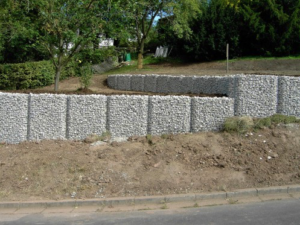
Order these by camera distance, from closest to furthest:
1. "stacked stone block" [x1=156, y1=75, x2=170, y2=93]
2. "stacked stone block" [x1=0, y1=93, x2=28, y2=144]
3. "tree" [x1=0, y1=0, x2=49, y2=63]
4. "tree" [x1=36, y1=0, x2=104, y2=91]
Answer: "stacked stone block" [x1=0, y1=93, x2=28, y2=144] → "tree" [x1=36, y1=0, x2=104, y2=91] → "tree" [x1=0, y1=0, x2=49, y2=63] → "stacked stone block" [x1=156, y1=75, x2=170, y2=93]

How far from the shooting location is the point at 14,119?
877cm

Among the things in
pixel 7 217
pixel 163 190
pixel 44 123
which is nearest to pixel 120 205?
pixel 163 190

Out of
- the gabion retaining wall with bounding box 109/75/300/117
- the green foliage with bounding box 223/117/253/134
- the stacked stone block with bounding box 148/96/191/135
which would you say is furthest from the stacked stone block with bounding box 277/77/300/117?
the stacked stone block with bounding box 148/96/191/135

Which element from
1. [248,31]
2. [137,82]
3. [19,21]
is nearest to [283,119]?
[19,21]

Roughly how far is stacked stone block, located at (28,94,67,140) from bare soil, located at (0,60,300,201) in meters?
0.33

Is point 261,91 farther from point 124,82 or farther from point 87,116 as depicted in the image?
point 124,82

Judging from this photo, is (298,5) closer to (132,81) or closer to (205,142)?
(132,81)

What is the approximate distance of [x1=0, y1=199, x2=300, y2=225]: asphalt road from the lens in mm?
5489

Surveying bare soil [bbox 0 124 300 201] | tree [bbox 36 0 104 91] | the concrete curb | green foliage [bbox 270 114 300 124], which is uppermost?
tree [bbox 36 0 104 91]

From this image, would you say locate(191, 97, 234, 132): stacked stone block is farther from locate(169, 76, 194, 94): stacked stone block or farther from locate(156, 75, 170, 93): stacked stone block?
locate(156, 75, 170, 93): stacked stone block

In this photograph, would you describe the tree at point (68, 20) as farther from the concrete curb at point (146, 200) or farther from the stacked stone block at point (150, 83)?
the concrete curb at point (146, 200)

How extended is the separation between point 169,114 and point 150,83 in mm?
8156

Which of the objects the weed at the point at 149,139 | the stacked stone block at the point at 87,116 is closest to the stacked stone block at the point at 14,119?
the stacked stone block at the point at 87,116

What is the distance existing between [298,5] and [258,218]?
23618 mm
